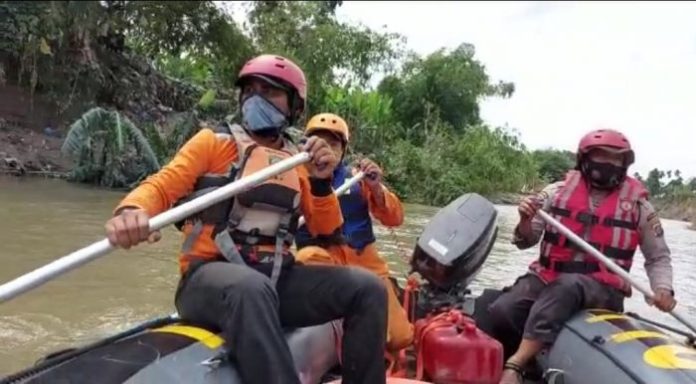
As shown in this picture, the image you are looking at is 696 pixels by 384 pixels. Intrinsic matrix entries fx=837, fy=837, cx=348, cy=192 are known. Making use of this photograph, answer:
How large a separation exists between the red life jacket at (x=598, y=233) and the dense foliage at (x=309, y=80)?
321cm

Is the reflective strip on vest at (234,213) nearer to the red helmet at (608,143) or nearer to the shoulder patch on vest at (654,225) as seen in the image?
the red helmet at (608,143)

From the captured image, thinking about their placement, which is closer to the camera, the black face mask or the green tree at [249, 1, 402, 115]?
the black face mask

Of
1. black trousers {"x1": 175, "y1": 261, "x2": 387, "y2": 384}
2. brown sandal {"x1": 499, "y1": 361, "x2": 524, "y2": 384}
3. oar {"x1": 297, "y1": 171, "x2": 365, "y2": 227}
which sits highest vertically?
oar {"x1": 297, "y1": 171, "x2": 365, "y2": 227}

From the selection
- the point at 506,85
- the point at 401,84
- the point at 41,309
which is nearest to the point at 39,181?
the point at 41,309

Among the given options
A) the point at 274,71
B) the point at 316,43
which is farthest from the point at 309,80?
the point at 274,71

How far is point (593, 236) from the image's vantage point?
12.2ft

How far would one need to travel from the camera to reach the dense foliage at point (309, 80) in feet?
39.5

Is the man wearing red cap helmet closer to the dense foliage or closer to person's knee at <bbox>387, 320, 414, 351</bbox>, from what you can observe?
person's knee at <bbox>387, 320, 414, 351</bbox>

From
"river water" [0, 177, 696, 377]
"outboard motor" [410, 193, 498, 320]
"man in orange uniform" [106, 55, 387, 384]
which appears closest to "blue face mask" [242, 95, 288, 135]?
"man in orange uniform" [106, 55, 387, 384]

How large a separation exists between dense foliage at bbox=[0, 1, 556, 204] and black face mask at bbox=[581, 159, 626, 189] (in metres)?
3.20

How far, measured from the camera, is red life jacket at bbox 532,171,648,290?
369 centimetres

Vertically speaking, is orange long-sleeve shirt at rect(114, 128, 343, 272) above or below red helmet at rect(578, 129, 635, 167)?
below

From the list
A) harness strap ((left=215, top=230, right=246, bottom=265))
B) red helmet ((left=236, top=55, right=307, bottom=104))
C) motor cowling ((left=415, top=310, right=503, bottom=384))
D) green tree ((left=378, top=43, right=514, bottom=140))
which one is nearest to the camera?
harness strap ((left=215, top=230, right=246, bottom=265))

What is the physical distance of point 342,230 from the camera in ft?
12.3
